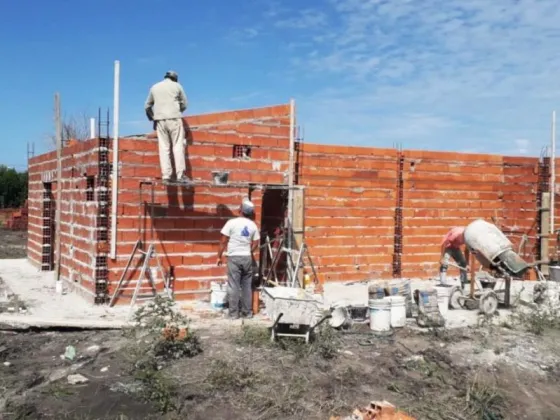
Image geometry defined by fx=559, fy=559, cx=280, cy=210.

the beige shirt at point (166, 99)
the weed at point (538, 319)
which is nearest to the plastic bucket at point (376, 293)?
the weed at point (538, 319)

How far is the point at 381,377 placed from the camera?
21.0ft

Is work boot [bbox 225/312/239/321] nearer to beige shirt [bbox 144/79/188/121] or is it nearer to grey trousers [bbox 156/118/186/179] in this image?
grey trousers [bbox 156/118/186/179]

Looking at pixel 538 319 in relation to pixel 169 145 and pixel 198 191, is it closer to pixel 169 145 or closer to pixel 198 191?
pixel 198 191

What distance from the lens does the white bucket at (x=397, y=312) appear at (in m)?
8.22

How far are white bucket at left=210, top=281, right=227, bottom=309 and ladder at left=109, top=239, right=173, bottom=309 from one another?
0.71 meters

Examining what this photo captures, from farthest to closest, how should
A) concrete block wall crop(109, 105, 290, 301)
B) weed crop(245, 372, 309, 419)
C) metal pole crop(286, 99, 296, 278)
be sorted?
1. metal pole crop(286, 99, 296, 278)
2. concrete block wall crop(109, 105, 290, 301)
3. weed crop(245, 372, 309, 419)

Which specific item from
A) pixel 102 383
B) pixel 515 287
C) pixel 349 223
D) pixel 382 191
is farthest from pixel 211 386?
pixel 515 287

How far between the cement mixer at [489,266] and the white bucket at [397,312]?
5.63 ft

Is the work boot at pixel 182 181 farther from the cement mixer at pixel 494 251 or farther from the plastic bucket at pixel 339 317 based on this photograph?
the cement mixer at pixel 494 251

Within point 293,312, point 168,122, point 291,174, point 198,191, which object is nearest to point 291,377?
point 293,312

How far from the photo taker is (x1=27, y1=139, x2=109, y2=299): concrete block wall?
9086 millimetres

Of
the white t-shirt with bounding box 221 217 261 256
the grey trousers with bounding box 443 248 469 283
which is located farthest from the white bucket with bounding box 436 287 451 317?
the white t-shirt with bounding box 221 217 261 256

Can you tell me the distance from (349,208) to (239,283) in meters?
4.37

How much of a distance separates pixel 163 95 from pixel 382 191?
567 centimetres
